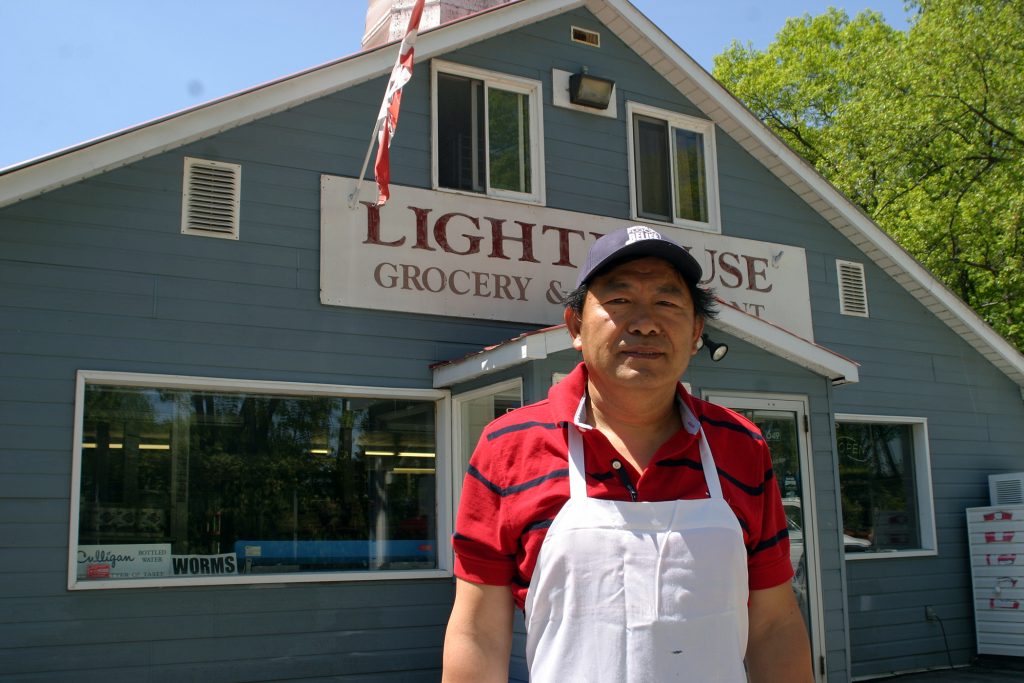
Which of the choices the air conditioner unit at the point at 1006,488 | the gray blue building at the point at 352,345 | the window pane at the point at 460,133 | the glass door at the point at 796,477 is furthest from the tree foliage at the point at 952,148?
the window pane at the point at 460,133

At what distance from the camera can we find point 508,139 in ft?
30.5

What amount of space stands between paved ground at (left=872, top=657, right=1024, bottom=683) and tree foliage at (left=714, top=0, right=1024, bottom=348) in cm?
841

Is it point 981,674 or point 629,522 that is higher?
point 629,522

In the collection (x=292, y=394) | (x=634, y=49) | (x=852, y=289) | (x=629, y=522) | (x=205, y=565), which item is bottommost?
(x=205, y=565)

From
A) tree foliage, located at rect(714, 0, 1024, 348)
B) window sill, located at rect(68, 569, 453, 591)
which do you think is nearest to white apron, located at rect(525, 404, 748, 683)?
window sill, located at rect(68, 569, 453, 591)

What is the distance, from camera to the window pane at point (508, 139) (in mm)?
9164

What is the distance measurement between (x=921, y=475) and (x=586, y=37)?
18.3 feet

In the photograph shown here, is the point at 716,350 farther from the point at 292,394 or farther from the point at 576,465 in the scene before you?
the point at 576,465

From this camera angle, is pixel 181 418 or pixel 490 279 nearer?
pixel 181 418

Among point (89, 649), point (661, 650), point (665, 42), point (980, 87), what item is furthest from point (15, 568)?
point (980, 87)

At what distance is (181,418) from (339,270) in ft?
5.28

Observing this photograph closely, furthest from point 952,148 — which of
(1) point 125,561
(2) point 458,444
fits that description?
(1) point 125,561

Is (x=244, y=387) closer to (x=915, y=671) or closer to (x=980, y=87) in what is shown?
(x=915, y=671)

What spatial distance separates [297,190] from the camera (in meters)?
8.08
